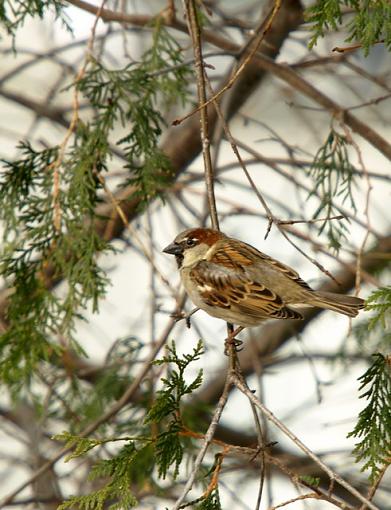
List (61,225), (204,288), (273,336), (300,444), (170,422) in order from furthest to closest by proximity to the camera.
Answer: (273,336) → (204,288) → (61,225) → (170,422) → (300,444)

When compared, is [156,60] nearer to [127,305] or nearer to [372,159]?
[127,305]

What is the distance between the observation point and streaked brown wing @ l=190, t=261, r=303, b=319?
240 cm

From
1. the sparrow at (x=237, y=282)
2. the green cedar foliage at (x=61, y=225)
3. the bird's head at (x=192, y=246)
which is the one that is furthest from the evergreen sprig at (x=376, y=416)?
the bird's head at (x=192, y=246)

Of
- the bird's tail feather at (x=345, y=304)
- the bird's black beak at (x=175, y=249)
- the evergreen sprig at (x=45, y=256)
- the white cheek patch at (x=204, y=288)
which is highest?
the bird's black beak at (x=175, y=249)

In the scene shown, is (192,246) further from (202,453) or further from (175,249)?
(202,453)

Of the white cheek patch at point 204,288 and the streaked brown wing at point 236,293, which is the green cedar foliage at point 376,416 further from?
the white cheek patch at point 204,288

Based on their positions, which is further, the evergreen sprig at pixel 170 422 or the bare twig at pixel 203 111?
the bare twig at pixel 203 111

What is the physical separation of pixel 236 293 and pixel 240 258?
0.45ft

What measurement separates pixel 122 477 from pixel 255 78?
5.83 ft

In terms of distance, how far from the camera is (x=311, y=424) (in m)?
4.29

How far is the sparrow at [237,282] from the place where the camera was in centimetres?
240

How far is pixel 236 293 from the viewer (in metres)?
2.44

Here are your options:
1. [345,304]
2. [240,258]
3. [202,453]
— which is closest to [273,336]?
[240,258]

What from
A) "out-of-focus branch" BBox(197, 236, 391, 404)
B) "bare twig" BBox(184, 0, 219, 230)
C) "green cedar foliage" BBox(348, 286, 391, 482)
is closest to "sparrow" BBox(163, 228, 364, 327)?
"bare twig" BBox(184, 0, 219, 230)
